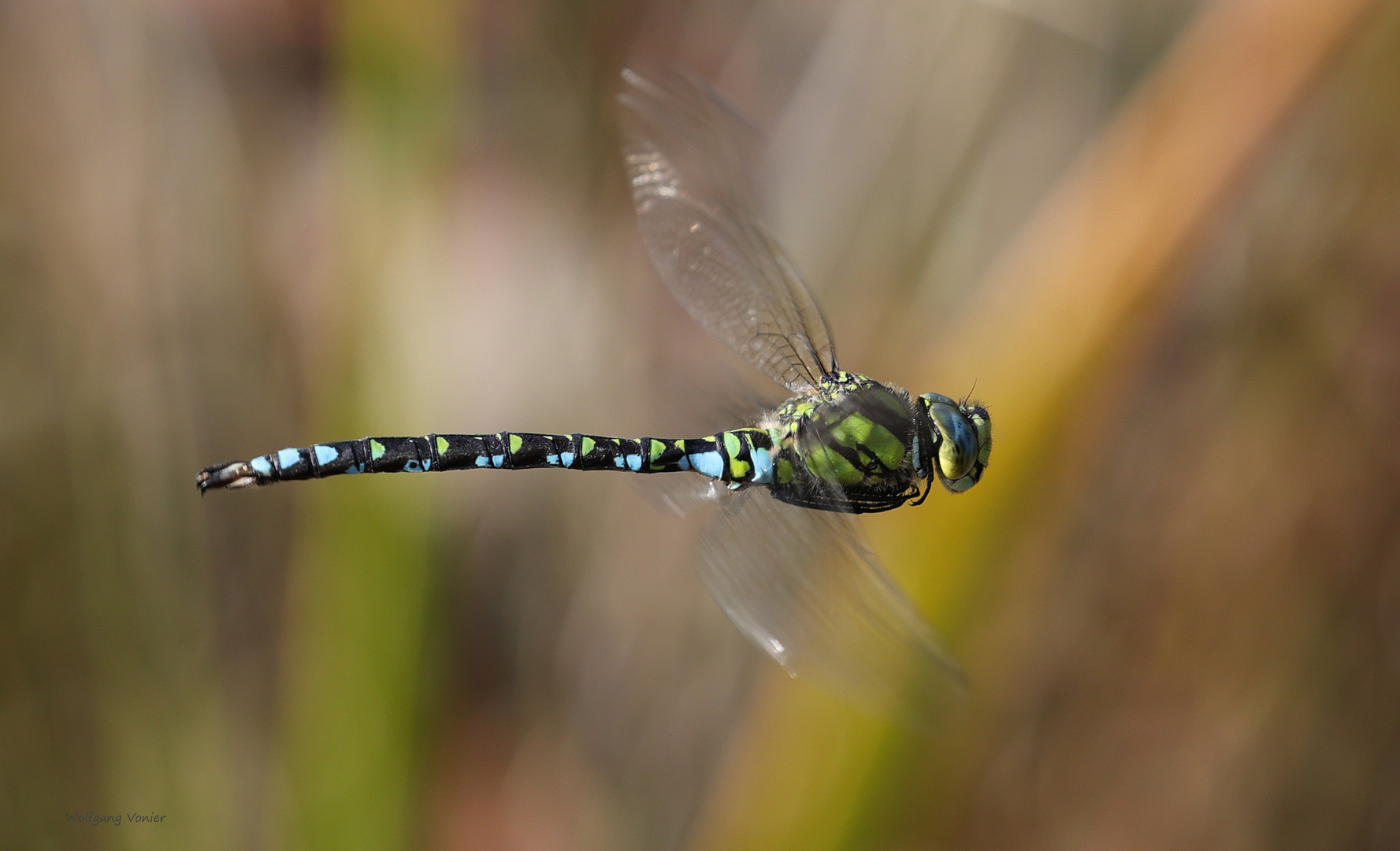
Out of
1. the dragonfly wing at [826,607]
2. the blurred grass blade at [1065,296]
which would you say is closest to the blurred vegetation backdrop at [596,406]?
the blurred grass blade at [1065,296]

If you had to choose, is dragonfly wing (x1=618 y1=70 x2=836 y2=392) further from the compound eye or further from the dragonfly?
the compound eye

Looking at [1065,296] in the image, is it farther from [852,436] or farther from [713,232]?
[713,232]

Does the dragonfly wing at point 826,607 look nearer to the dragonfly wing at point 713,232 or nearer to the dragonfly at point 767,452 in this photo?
the dragonfly at point 767,452

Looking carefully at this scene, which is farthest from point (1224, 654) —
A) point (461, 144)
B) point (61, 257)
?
point (61, 257)

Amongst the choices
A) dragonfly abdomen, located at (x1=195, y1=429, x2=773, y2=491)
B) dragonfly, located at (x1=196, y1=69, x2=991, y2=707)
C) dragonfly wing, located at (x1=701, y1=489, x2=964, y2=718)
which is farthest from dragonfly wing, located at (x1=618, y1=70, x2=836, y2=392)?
dragonfly wing, located at (x1=701, y1=489, x2=964, y2=718)

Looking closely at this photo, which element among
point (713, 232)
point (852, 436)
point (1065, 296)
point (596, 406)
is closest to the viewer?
point (1065, 296)

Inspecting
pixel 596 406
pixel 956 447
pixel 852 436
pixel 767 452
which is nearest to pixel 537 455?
pixel 767 452
